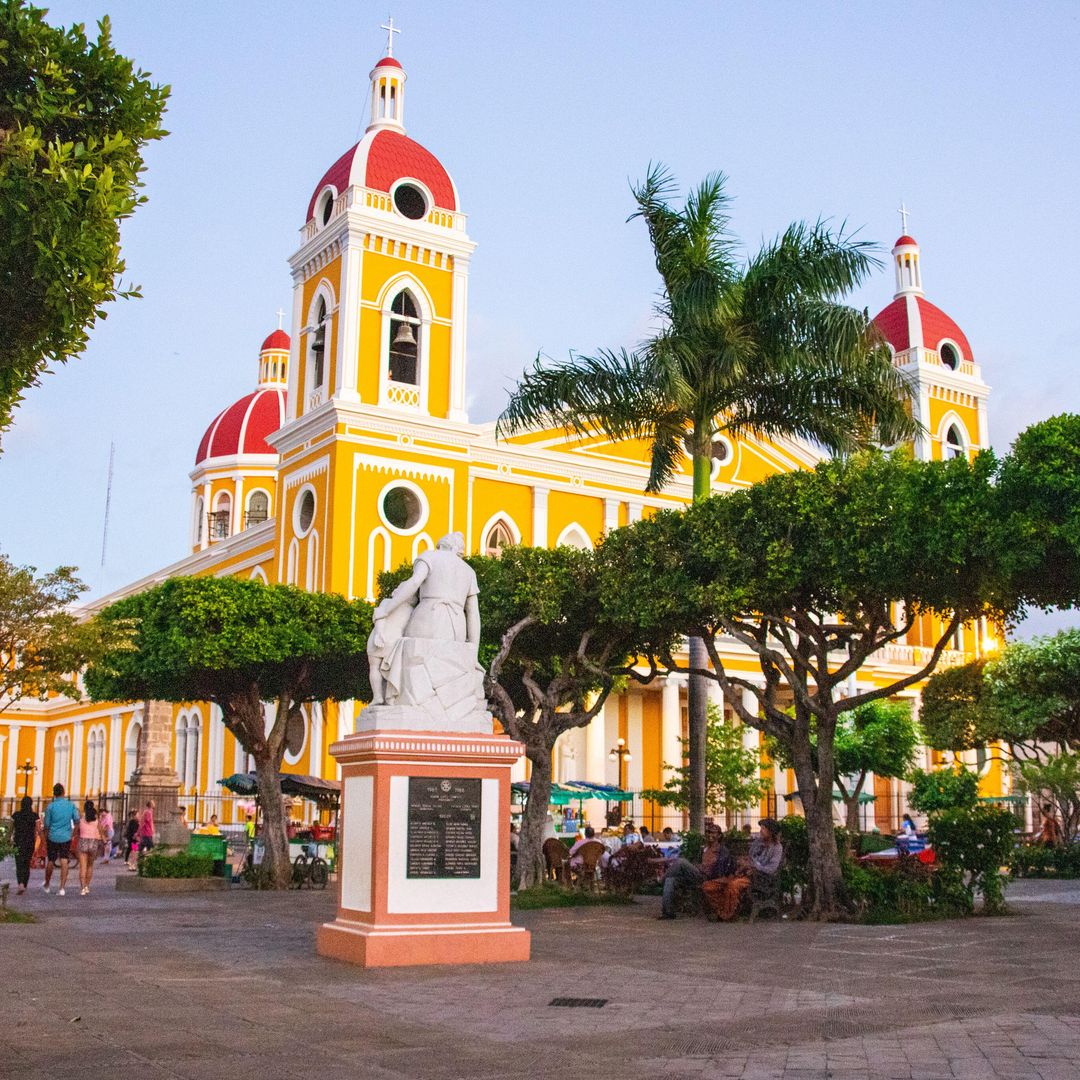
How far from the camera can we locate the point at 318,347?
38344mm

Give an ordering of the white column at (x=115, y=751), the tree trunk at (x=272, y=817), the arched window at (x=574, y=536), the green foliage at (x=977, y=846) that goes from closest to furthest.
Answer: the green foliage at (x=977, y=846)
the tree trunk at (x=272, y=817)
the arched window at (x=574, y=536)
the white column at (x=115, y=751)

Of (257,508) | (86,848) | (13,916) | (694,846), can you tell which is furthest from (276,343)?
(13,916)

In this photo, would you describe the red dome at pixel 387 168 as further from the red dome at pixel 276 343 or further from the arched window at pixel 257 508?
the red dome at pixel 276 343

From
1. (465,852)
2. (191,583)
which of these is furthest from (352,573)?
(465,852)

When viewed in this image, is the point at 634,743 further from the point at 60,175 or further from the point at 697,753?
the point at 60,175

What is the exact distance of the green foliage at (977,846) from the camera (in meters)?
16.5

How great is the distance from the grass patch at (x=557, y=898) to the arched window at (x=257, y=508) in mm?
43958

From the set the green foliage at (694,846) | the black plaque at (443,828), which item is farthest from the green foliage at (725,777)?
the black plaque at (443,828)

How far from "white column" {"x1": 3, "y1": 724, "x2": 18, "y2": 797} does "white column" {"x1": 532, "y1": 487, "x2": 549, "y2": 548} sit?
3578 cm

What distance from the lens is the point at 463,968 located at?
10.8m

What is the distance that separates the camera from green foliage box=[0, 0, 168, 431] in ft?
27.0

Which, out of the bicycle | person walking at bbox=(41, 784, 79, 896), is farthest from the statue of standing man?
the bicycle

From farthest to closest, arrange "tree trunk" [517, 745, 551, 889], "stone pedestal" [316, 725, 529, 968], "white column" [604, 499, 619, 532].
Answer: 1. "white column" [604, 499, 619, 532]
2. "tree trunk" [517, 745, 551, 889]
3. "stone pedestal" [316, 725, 529, 968]

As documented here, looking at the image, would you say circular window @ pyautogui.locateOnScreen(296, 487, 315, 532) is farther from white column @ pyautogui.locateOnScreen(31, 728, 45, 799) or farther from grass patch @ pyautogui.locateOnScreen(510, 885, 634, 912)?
white column @ pyautogui.locateOnScreen(31, 728, 45, 799)
